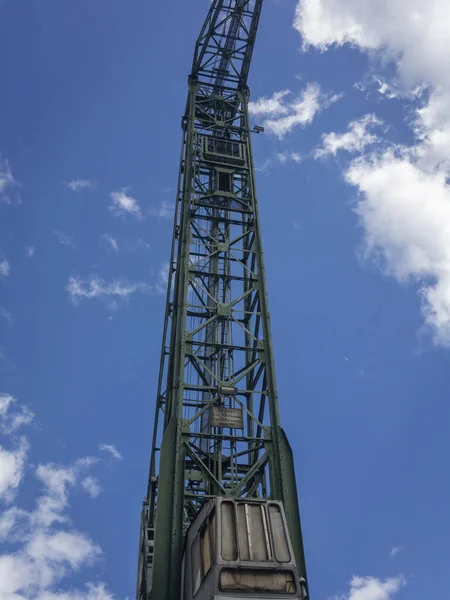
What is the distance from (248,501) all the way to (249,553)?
3.89ft

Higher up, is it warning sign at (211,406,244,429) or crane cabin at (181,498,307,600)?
warning sign at (211,406,244,429)

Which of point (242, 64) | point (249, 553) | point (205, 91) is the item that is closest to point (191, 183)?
point (205, 91)

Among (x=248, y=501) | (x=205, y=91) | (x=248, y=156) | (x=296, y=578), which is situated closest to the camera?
(x=296, y=578)

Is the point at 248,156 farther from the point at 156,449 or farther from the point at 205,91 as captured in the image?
the point at 156,449

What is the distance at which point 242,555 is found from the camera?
1055cm

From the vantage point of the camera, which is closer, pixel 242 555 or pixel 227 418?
pixel 242 555

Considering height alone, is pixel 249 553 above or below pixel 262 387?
below

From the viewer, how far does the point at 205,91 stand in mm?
25031

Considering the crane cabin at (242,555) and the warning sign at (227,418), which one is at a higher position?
the warning sign at (227,418)

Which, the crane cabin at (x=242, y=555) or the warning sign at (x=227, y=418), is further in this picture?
the warning sign at (x=227, y=418)

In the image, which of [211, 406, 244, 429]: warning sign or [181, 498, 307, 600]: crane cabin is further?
[211, 406, 244, 429]: warning sign

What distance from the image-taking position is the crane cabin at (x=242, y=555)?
1025 centimetres

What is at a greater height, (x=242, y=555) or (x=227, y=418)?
(x=227, y=418)

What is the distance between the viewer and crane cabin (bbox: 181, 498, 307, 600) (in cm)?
1025
